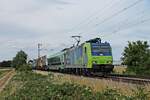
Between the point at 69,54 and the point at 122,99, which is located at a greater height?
the point at 69,54

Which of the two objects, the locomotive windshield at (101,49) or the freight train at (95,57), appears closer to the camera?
the freight train at (95,57)

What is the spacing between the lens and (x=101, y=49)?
38562 mm

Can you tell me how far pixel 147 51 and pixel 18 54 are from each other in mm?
84715

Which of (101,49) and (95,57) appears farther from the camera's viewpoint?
(101,49)

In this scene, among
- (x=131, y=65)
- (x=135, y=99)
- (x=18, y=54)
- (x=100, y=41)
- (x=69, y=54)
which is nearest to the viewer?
(x=135, y=99)

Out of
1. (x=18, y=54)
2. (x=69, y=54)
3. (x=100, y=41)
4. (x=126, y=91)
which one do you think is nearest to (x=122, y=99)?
(x=126, y=91)

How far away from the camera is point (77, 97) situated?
17.0m

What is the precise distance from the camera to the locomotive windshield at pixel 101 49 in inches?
1506

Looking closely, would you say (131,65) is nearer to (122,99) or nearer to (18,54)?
(122,99)

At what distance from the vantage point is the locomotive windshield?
3825 cm

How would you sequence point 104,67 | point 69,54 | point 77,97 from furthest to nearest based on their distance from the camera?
point 69,54
point 104,67
point 77,97

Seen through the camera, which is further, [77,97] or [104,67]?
[104,67]

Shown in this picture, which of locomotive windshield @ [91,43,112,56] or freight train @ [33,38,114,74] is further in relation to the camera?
locomotive windshield @ [91,43,112,56]

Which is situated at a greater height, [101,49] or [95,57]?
[101,49]
